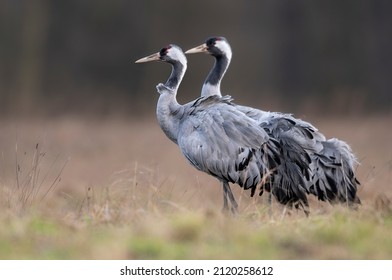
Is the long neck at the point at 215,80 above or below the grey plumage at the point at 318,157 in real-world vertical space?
above

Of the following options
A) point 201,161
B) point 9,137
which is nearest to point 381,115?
point 9,137

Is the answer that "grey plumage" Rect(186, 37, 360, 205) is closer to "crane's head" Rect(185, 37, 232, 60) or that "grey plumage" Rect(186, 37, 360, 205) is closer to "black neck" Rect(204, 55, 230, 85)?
"black neck" Rect(204, 55, 230, 85)

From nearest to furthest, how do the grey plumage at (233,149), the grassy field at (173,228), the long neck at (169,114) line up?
the grassy field at (173,228), the grey plumage at (233,149), the long neck at (169,114)

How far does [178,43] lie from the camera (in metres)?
24.3

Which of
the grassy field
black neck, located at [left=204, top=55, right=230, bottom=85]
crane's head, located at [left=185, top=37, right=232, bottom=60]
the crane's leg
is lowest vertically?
the grassy field

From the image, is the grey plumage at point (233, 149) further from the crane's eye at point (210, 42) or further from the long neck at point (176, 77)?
the crane's eye at point (210, 42)

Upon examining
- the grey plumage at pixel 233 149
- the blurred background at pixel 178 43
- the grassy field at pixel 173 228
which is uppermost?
the blurred background at pixel 178 43

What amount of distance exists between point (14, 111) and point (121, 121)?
8.15ft

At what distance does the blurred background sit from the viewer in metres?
23.5

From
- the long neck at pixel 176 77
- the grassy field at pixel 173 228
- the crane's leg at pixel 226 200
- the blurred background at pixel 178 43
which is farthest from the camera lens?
the blurred background at pixel 178 43

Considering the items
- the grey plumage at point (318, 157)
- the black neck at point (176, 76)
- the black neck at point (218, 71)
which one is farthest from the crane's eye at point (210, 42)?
the grey plumage at point (318, 157)

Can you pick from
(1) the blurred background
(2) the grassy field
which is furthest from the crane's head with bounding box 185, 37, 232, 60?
(1) the blurred background

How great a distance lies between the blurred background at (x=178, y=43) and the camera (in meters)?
23.5

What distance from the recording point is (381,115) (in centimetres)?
1955
